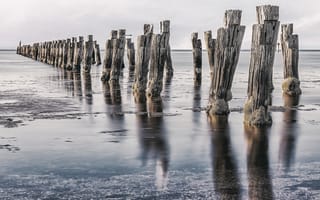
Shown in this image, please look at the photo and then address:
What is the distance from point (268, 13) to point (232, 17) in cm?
123

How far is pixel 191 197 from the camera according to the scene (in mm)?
5930

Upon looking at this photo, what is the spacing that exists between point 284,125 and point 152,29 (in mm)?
6903

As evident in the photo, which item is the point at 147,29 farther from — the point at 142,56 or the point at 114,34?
the point at 114,34

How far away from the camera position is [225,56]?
11.7 meters

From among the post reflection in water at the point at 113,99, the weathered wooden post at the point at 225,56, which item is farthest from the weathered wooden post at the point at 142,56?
the weathered wooden post at the point at 225,56

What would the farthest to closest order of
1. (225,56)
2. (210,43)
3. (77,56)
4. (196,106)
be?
(77,56) → (210,43) → (196,106) → (225,56)

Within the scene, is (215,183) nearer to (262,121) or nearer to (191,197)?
A: (191,197)

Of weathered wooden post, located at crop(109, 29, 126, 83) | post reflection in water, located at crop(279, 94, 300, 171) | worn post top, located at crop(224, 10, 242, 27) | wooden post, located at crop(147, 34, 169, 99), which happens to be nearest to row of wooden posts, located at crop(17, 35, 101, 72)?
weathered wooden post, located at crop(109, 29, 126, 83)

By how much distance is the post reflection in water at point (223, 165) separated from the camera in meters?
6.14

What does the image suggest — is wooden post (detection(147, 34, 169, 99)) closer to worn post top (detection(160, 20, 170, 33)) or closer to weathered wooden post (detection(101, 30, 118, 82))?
worn post top (detection(160, 20, 170, 33))

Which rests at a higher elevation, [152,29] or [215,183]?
[152,29]

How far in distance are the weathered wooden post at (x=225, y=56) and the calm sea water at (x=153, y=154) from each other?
1.41 ft

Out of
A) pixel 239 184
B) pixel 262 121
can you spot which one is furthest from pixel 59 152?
pixel 262 121

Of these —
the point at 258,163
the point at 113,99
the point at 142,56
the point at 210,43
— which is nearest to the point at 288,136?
the point at 258,163
